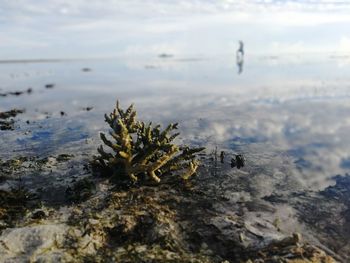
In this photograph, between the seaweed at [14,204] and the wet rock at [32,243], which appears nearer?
the wet rock at [32,243]

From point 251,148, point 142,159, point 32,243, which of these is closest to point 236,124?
point 251,148

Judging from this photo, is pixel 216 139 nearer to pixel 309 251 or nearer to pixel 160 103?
pixel 309 251

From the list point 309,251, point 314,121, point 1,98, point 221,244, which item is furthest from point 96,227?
point 1,98

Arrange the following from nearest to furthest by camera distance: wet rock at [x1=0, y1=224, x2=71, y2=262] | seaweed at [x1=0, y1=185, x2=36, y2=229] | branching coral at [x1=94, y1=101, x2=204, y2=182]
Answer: wet rock at [x1=0, y1=224, x2=71, y2=262] → seaweed at [x1=0, y1=185, x2=36, y2=229] → branching coral at [x1=94, y1=101, x2=204, y2=182]

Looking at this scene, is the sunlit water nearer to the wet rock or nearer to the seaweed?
the seaweed

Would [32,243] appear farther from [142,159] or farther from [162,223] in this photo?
[142,159]

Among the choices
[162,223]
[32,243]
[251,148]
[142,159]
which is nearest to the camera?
[32,243]

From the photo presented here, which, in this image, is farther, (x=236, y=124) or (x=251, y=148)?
(x=236, y=124)

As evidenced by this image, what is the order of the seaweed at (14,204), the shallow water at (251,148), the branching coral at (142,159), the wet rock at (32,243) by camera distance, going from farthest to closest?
1. the branching coral at (142,159)
2. the shallow water at (251,148)
3. the seaweed at (14,204)
4. the wet rock at (32,243)

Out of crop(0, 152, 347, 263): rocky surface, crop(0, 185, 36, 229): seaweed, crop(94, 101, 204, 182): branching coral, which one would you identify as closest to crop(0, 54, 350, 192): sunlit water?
crop(0, 152, 347, 263): rocky surface

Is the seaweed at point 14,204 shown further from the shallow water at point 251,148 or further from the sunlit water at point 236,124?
the sunlit water at point 236,124

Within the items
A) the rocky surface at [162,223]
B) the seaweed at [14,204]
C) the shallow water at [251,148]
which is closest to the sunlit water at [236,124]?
the shallow water at [251,148]
